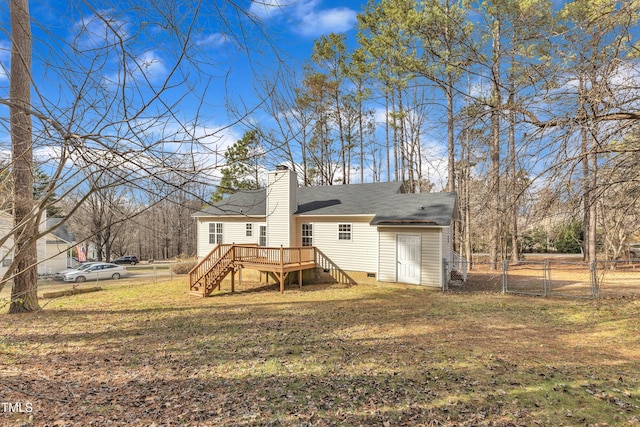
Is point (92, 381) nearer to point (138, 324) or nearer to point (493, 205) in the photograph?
point (138, 324)

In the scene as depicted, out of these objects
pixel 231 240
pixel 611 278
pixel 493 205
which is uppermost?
pixel 493 205

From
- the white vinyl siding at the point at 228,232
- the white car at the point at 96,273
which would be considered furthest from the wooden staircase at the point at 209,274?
the white car at the point at 96,273

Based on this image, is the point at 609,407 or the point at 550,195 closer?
the point at 609,407

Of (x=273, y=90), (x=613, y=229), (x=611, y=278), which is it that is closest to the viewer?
(x=273, y=90)

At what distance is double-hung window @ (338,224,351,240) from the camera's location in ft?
45.3

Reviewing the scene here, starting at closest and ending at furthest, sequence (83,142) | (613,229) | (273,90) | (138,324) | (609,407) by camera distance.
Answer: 1. (83,142)
2. (273,90)
3. (609,407)
4. (613,229)
5. (138,324)

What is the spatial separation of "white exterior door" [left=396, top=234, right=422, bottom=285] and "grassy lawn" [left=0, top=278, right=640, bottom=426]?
2.72 m

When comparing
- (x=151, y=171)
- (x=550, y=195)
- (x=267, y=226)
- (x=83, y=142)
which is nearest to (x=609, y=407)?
(x=550, y=195)

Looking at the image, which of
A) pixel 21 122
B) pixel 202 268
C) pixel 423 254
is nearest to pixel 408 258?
pixel 423 254

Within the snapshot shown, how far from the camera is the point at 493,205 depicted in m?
4.41

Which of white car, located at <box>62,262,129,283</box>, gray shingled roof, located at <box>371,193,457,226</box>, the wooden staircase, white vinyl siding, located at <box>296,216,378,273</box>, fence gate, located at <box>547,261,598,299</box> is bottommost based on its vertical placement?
white car, located at <box>62,262,129,283</box>

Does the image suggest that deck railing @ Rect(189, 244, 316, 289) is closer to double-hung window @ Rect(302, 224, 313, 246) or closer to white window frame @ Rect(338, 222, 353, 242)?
double-hung window @ Rect(302, 224, 313, 246)

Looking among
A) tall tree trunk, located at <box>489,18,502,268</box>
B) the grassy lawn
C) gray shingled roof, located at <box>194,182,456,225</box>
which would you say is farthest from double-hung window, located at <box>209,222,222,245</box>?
tall tree trunk, located at <box>489,18,502,268</box>

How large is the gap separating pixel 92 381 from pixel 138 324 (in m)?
3.54
